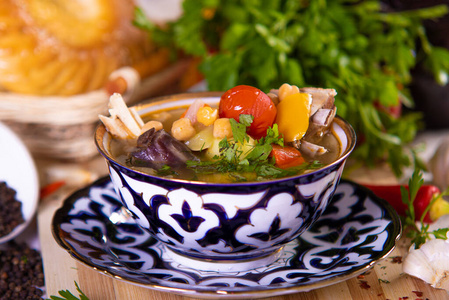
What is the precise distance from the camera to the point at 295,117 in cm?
151

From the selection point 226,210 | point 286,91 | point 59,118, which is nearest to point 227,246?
point 226,210

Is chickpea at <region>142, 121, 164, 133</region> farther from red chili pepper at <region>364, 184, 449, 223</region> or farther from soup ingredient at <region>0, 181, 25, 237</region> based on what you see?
red chili pepper at <region>364, 184, 449, 223</region>

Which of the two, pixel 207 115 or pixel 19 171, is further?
pixel 19 171

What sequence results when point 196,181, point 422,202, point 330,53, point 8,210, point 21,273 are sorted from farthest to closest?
point 330,53
point 8,210
point 422,202
point 21,273
point 196,181

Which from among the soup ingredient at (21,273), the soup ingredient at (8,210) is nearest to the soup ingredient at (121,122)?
the soup ingredient at (21,273)

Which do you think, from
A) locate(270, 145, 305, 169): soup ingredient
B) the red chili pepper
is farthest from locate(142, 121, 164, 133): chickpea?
the red chili pepper

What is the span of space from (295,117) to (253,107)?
15 cm

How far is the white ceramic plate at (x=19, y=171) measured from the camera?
7.06 ft

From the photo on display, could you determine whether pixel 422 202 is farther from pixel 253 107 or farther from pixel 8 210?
pixel 8 210

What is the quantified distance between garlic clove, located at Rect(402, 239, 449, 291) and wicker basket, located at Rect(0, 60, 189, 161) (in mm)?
1668

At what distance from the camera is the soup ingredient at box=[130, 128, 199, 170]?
142 centimetres

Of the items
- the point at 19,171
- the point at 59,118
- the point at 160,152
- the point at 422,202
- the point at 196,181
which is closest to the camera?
the point at 196,181

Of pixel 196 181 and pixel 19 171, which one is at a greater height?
pixel 196 181

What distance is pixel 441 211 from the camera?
190cm
